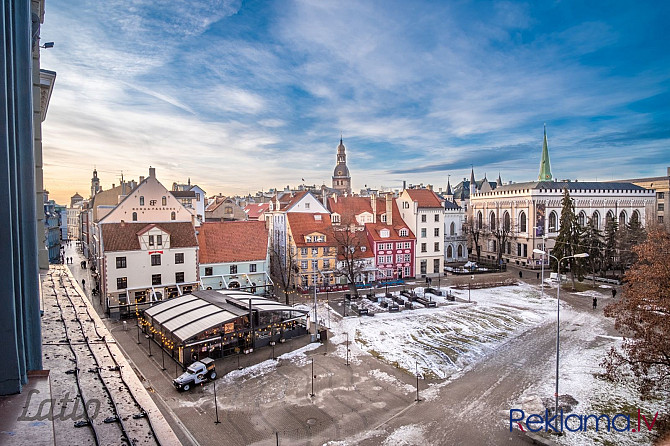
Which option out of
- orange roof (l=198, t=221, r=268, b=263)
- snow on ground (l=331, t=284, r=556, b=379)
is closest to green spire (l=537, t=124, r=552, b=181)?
snow on ground (l=331, t=284, r=556, b=379)

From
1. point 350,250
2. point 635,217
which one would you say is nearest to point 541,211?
point 635,217

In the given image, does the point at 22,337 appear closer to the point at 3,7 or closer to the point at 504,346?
the point at 3,7

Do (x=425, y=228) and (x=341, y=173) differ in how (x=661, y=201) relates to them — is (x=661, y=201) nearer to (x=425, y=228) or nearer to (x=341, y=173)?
(x=425, y=228)

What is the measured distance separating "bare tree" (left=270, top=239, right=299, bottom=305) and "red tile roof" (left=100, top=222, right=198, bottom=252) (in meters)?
10.9

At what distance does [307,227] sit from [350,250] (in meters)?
6.29

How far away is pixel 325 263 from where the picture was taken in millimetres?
50094

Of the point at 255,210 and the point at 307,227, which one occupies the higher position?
the point at 255,210

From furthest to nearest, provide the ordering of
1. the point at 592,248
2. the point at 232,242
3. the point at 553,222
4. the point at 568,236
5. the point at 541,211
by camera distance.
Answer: the point at 553,222, the point at 541,211, the point at 592,248, the point at 568,236, the point at 232,242

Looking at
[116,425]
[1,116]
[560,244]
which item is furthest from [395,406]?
[560,244]

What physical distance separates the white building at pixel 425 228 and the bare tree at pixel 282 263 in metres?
17.7

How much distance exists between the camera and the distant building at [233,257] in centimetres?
4418

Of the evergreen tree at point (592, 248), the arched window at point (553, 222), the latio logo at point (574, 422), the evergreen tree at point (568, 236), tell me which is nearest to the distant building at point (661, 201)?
the arched window at point (553, 222)

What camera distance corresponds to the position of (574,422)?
19.7 metres

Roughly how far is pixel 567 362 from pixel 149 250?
36.7 m
